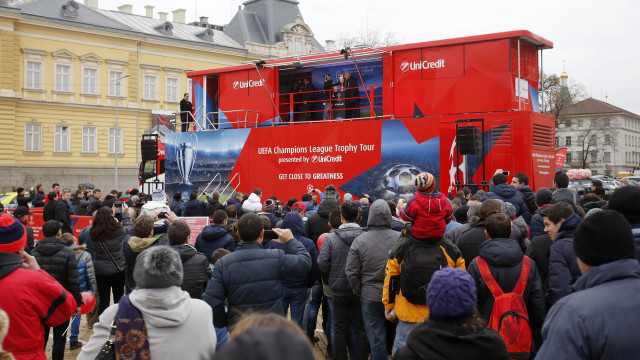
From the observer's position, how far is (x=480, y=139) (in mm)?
12797

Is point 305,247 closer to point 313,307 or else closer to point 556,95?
point 313,307

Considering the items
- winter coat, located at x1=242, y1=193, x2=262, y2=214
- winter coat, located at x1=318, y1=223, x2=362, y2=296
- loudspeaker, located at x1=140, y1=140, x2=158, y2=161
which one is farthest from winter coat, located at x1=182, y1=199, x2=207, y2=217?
loudspeaker, located at x1=140, y1=140, x2=158, y2=161

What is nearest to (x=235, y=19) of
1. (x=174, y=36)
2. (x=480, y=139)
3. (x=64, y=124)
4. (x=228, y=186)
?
(x=174, y=36)

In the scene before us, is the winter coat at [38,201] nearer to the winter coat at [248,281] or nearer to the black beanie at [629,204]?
the winter coat at [248,281]

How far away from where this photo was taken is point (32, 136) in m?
42.0

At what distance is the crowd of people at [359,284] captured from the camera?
2801 millimetres

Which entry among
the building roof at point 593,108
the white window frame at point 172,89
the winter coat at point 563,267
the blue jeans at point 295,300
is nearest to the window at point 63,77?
the white window frame at point 172,89

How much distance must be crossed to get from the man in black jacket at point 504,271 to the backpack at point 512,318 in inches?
2.1

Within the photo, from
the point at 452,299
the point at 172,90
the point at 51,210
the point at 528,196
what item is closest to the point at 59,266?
the point at 452,299

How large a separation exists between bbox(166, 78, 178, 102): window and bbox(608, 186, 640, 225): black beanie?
48.0m

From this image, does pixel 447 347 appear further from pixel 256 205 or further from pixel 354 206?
pixel 256 205

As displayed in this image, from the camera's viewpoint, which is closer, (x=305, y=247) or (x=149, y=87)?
(x=305, y=247)

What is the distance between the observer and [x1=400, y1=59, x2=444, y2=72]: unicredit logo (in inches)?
549

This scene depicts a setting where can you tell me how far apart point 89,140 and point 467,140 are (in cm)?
3920
